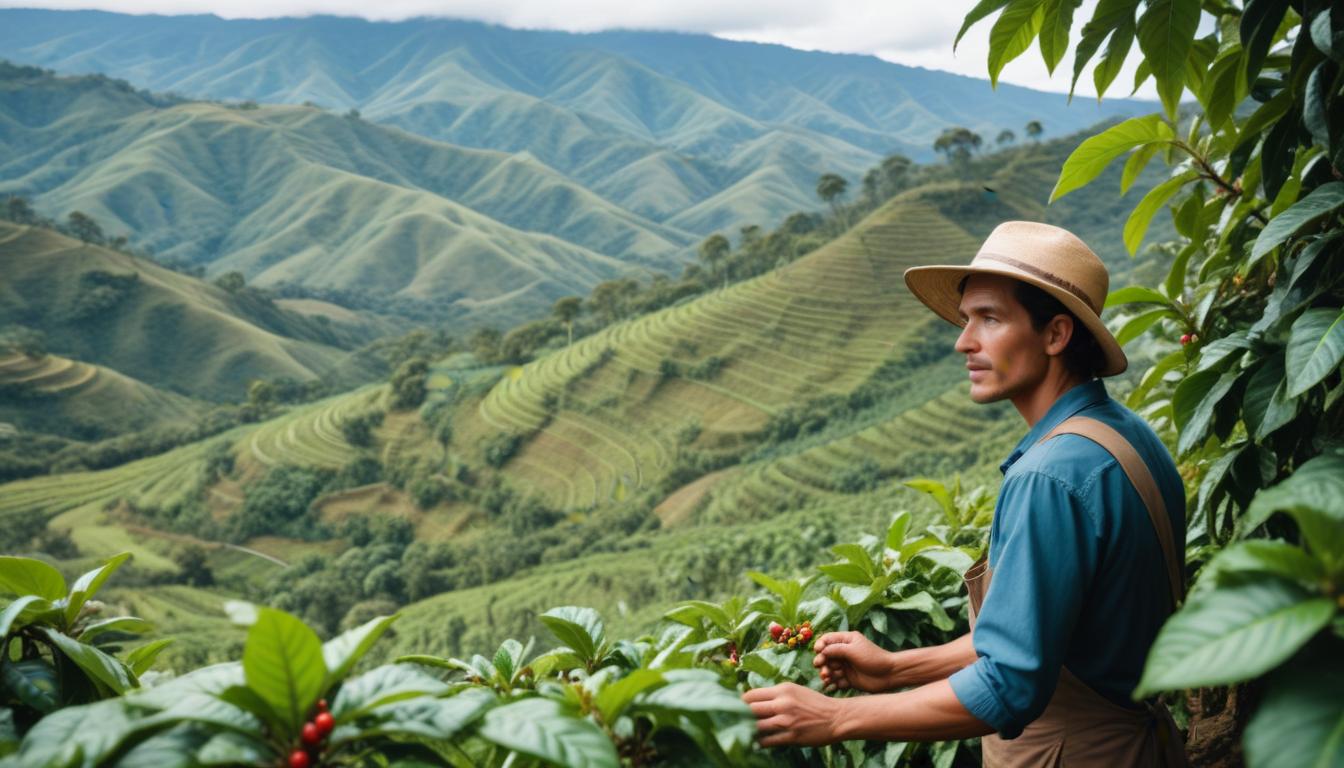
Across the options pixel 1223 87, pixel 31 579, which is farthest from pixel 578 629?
pixel 1223 87

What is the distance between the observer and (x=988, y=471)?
947 inches

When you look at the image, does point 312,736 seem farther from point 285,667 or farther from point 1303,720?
point 1303,720

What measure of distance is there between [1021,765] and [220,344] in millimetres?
76944

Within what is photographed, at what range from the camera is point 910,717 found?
105 centimetres

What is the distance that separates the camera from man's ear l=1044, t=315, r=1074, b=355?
1.24 m

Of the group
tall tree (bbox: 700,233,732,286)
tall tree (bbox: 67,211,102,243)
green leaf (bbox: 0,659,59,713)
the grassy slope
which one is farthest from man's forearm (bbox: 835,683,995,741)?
tall tree (bbox: 67,211,102,243)

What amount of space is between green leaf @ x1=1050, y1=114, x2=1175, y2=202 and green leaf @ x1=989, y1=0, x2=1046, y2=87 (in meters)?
0.19

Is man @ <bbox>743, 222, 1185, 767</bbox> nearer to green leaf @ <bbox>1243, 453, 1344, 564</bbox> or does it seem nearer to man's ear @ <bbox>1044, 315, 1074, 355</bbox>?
man's ear @ <bbox>1044, 315, 1074, 355</bbox>

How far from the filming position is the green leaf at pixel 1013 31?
4.17ft

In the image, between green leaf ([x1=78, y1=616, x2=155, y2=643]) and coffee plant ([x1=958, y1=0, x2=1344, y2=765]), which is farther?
green leaf ([x1=78, y1=616, x2=155, y2=643])

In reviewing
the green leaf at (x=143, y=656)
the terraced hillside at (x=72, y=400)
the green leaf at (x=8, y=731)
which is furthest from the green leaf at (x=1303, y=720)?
the terraced hillside at (x=72, y=400)

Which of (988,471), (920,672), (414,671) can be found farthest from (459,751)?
(988,471)

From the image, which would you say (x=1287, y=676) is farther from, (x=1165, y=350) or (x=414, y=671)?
(x=1165, y=350)

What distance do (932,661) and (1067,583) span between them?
Answer: 1.22 ft
